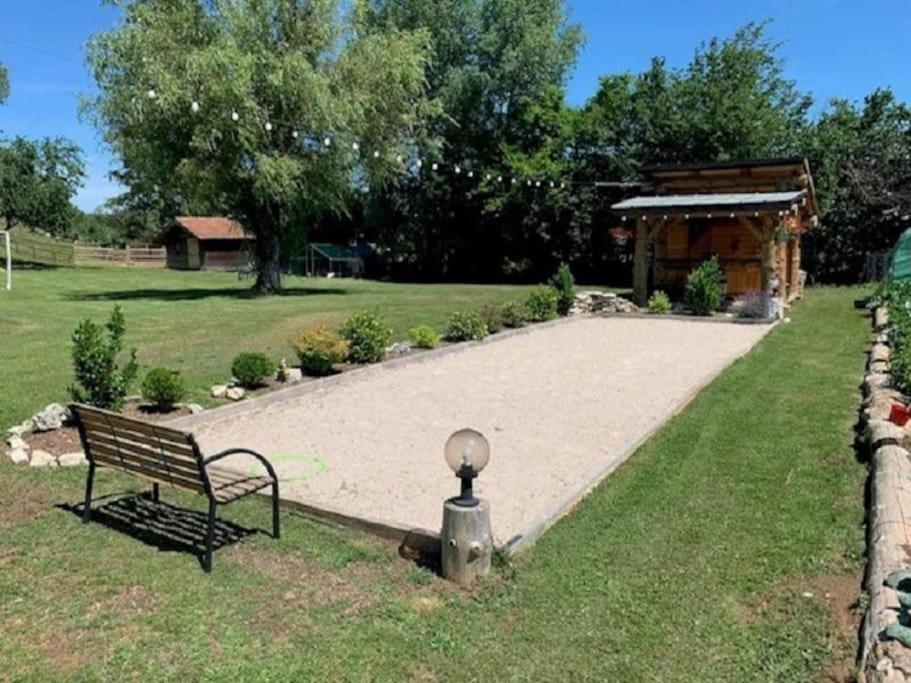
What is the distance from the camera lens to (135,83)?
1892cm

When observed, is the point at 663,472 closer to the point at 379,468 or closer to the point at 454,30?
the point at 379,468

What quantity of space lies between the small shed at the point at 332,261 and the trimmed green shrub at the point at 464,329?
2738 centimetres

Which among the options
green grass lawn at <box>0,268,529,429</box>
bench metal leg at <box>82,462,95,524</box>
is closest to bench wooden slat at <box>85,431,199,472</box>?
bench metal leg at <box>82,462,95,524</box>

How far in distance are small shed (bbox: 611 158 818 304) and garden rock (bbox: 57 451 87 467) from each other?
50.0 feet

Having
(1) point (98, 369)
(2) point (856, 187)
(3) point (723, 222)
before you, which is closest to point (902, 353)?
(1) point (98, 369)

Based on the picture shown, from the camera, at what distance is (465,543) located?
149 inches

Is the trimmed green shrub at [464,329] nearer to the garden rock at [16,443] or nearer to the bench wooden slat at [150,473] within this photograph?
the garden rock at [16,443]

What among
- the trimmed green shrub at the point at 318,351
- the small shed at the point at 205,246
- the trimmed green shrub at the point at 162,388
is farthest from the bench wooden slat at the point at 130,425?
the small shed at the point at 205,246

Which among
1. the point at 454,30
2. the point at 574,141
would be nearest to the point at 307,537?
the point at 574,141

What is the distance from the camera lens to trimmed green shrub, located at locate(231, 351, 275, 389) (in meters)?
8.30

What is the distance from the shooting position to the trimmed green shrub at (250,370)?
8.30 metres

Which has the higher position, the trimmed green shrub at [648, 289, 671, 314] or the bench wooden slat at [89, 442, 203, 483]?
the trimmed green shrub at [648, 289, 671, 314]

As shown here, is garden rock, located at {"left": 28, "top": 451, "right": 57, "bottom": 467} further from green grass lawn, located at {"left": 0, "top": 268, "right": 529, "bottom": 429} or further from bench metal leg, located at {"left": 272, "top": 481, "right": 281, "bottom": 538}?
bench metal leg, located at {"left": 272, "top": 481, "right": 281, "bottom": 538}

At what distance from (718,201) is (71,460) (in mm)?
15958
